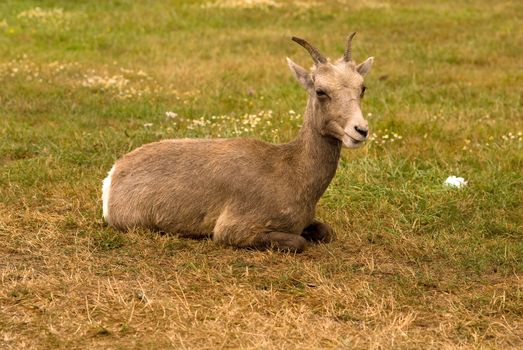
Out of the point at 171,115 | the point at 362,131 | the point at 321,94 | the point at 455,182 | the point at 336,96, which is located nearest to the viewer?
the point at 362,131

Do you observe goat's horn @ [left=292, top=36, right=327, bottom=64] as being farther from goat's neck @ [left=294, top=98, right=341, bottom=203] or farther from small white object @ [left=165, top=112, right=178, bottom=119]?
small white object @ [left=165, top=112, right=178, bottom=119]

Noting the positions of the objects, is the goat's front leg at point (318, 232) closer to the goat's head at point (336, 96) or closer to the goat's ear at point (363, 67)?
the goat's head at point (336, 96)

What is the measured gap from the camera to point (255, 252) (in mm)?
7410

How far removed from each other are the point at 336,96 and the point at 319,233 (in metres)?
1.30

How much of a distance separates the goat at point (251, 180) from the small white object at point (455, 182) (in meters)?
A: 2.03

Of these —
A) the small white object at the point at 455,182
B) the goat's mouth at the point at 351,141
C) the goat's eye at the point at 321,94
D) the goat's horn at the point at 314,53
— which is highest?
the goat's horn at the point at 314,53

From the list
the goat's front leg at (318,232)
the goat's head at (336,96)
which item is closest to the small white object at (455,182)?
the goat's front leg at (318,232)

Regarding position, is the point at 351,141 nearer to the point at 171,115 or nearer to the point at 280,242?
the point at 280,242

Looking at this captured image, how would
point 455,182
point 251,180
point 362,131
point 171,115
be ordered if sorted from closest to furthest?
1. point 362,131
2. point 251,180
3. point 455,182
4. point 171,115

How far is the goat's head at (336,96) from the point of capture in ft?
23.3

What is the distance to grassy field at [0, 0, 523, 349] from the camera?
19.5 ft

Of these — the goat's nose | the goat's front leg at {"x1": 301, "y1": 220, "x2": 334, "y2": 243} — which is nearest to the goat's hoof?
the goat's front leg at {"x1": 301, "y1": 220, "x2": 334, "y2": 243}

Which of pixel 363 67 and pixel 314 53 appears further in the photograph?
Result: pixel 363 67

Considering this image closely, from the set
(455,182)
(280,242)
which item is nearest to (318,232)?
(280,242)
